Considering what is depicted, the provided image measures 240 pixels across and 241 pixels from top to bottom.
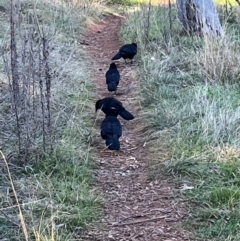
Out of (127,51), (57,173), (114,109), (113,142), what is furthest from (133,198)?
(127,51)

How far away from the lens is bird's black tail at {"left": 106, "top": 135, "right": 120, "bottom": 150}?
5426 millimetres

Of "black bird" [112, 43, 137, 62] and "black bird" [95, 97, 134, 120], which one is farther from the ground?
"black bird" [112, 43, 137, 62]

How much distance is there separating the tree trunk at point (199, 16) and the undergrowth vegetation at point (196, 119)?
0.26 meters

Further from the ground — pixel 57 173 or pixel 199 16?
pixel 199 16

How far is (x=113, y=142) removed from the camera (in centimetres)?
544

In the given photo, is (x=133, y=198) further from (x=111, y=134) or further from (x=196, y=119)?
(x=196, y=119)

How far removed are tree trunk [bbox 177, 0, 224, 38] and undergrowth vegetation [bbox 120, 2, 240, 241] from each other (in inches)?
10.2

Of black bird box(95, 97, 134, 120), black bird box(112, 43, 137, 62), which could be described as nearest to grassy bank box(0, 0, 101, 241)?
black bird box(95, 97, 134, 120)

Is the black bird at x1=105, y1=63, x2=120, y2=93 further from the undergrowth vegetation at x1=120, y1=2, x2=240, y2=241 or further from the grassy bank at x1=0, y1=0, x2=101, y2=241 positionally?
the undergrowth vegetation at x1=120, y1=2, x2=240, y2=241

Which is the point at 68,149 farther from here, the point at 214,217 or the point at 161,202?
the point at 214,217

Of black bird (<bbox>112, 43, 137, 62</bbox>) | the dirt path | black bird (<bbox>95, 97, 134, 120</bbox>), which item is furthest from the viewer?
black bird (<bbox>112, 43, 137, 62</bbox>)

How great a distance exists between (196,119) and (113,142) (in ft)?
2.96

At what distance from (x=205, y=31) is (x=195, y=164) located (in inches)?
178

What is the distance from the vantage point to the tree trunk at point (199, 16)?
9.27 meters
